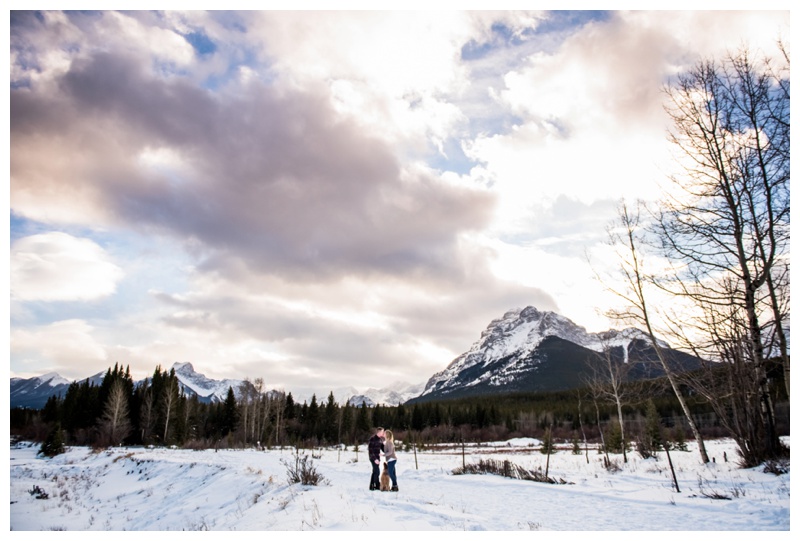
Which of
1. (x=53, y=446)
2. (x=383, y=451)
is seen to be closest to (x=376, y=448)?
(x=383, y=451)

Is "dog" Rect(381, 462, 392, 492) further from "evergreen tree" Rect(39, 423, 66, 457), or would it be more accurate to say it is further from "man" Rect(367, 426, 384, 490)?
"evergreen tree" Rect(39, 423, 66, 457)

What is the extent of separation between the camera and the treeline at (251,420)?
57500 mm

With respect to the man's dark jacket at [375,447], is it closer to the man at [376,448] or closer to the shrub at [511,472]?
the man at [376,448]

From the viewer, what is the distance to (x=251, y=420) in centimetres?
7225

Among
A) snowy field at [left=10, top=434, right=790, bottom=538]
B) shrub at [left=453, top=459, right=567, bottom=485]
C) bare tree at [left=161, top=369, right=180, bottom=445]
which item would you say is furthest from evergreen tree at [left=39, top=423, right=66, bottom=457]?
shrub at [left=453, top=459, right=567, bottom=485]

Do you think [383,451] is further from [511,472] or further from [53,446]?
[53,446]

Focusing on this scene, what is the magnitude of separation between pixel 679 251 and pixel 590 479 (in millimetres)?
9232

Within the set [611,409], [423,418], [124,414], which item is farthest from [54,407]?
[611,409]

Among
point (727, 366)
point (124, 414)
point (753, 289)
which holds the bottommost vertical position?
point (124, 414)

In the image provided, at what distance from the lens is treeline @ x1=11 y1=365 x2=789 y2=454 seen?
57.5 meters

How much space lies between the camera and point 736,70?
30.9ft

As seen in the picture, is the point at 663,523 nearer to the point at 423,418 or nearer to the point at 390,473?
the point at 390,473

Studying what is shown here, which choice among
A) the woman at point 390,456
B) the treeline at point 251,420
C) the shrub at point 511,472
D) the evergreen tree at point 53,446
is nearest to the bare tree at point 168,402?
the treeline at point 251,420
